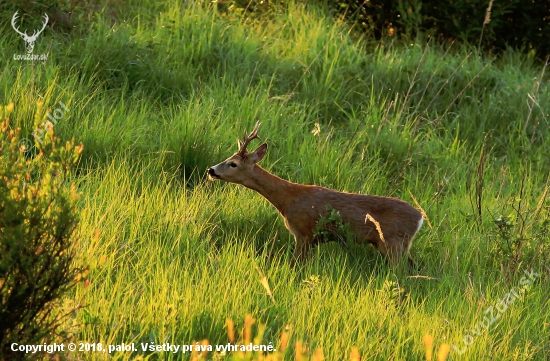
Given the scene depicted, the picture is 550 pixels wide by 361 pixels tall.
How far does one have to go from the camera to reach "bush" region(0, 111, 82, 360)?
392 cm

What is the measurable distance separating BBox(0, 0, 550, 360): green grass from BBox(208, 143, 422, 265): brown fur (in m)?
0.18

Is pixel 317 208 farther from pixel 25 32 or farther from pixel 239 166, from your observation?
pixel 25 32

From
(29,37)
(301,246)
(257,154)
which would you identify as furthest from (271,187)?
(29,37)

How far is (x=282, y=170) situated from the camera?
25.8 feet

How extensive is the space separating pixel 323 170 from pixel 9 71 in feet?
9.99

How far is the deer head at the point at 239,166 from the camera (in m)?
6.70

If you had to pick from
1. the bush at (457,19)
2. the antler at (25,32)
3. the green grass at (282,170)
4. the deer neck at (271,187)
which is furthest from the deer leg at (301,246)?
the bush at (457,19)

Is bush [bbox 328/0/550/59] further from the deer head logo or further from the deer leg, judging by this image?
the deer leg

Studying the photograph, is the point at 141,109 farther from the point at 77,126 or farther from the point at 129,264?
the point at 129,264

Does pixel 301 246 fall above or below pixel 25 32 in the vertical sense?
below

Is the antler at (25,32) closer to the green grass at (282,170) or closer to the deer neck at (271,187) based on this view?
the green grass at (282,170)

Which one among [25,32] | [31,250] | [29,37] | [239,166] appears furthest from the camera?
[25,32]

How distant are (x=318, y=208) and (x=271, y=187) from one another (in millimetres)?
438

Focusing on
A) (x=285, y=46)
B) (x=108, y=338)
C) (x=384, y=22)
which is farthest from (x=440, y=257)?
(x=384, y=22)
